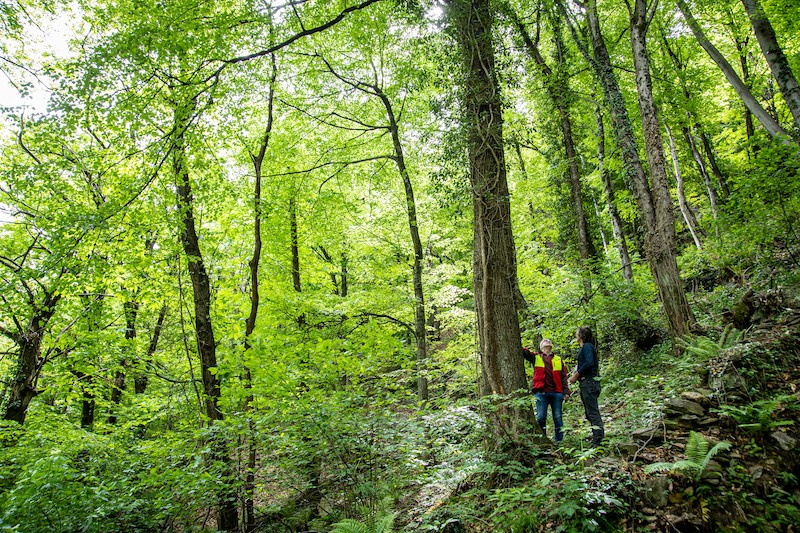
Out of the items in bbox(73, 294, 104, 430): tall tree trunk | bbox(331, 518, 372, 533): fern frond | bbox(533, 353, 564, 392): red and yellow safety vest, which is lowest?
bbox(331, 518, 372, 533): fern frond

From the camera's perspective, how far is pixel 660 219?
7.73 meters

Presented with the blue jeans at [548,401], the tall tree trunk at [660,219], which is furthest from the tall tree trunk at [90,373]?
the tall tree trunk at [660,219]

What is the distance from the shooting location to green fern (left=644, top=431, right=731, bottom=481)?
3.23 metres

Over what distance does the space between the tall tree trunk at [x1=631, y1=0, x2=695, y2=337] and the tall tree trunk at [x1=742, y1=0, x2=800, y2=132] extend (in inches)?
99.1

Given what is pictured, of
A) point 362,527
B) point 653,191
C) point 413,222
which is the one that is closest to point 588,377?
point 362,527

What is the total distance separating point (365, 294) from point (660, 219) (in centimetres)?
775

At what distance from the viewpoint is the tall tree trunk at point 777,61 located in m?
8.38

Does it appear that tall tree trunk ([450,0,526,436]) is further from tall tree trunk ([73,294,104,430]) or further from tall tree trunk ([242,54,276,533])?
tall tree trunk ([73,294,104,430])

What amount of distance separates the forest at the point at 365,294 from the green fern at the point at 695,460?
0.10 feet

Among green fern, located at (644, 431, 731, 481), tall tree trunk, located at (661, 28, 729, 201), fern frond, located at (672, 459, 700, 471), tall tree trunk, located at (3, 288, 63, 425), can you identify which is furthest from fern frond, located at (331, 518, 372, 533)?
tall tree trunk, located at (661, 28, 729, 201)

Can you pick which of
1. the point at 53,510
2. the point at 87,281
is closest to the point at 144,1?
the point at 87,281

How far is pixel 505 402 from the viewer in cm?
489

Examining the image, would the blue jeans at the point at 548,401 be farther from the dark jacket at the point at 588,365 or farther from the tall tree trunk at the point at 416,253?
the tall tree trunk at the point at 416,253

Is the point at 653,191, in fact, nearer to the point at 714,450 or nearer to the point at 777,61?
the point at 777,61
